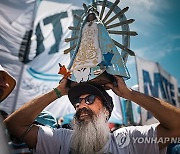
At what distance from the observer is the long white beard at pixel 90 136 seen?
1.31m

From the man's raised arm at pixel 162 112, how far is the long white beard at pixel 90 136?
0.72ft

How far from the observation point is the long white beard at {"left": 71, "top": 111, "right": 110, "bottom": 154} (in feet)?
4.28

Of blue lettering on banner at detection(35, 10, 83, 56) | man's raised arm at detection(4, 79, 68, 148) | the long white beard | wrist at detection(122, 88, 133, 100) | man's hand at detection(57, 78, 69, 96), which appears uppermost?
blue lettering on banner at detection(35, 10, 83, 56)

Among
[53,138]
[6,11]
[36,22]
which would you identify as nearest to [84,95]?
[53,138]

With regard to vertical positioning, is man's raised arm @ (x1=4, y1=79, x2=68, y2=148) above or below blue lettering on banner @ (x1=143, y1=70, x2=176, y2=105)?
above

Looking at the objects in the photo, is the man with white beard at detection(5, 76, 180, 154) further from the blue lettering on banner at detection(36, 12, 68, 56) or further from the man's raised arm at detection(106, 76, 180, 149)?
the blue lettering on banner at detection(36, 12, 68, 56)

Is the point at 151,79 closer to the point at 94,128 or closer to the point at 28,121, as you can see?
the point at 94,128

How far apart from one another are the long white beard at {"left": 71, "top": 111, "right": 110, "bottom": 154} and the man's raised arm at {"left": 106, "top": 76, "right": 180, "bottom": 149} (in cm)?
22

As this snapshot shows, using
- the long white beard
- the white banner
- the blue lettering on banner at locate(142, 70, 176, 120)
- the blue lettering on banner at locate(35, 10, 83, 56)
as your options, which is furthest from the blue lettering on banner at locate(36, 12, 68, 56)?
the long white beard

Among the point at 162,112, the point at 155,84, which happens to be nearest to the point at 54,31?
the point at 155,84

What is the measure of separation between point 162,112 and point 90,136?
393 mm

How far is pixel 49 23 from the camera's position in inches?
185

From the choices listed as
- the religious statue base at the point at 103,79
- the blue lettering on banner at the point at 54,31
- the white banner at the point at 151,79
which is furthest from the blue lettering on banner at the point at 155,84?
the religious statue base at the point at 103,79

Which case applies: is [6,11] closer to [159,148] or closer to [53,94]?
[53,94]
